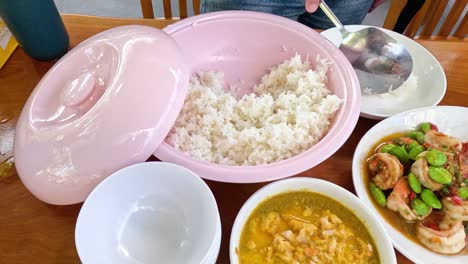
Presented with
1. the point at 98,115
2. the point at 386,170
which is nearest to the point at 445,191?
the point at 386,170

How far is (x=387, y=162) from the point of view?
0.93 meters

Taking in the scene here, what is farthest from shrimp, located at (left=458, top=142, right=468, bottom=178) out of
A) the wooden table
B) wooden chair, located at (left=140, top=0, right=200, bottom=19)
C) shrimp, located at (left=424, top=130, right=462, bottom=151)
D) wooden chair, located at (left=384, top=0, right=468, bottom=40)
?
wooden chair, located at (left=140, top=0, right=200, bottom=19)

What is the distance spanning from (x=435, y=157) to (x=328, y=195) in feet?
0.89

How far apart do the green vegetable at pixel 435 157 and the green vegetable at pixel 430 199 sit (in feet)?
0.23

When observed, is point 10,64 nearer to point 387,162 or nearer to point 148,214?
point 148,214

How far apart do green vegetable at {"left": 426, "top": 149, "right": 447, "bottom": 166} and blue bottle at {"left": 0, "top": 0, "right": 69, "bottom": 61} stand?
111 cm

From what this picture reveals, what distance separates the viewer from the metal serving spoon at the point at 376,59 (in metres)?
1.18

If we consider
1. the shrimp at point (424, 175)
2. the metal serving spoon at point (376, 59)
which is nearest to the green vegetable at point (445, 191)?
the shrimp at point (424, 175)

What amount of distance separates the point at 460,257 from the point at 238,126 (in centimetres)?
62

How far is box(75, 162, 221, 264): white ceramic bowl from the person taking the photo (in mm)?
741

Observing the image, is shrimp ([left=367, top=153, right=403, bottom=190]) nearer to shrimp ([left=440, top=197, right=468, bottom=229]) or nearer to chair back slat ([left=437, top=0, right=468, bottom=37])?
shrimp ([left=440, top=197, right=468, bottom=229])

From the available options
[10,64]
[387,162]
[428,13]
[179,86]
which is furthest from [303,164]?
[428,13]

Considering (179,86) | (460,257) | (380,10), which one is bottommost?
(380,10)

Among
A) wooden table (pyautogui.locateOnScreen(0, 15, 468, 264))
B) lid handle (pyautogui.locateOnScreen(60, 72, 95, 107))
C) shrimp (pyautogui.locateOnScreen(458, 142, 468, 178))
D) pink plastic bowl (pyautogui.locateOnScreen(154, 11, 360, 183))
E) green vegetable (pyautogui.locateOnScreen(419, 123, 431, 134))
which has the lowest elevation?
wooden table (pyautogui.locateOnScreen(0, 15, 468, 264))
